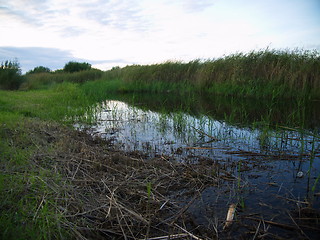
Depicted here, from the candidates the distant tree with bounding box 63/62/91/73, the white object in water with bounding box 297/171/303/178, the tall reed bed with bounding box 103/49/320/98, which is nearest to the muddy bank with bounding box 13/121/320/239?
the white object in water with bounding box 297/171/303/178

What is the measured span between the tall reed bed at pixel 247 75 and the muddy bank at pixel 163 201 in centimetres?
454

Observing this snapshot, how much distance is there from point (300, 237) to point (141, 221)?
1277 millimetres

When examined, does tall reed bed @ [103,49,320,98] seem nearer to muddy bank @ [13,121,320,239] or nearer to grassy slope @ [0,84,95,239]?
muddy bank @ [13,121,320,239]

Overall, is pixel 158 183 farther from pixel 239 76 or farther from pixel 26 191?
pixel 239 76

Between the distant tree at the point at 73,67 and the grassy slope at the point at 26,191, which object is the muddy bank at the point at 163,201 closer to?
the grassy slope at the point at 26,191

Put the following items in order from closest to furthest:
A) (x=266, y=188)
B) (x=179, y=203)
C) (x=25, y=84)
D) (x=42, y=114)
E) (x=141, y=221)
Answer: (x=141, y=221) → (x=179, y=203) → (x=266, y=188) → (x=42, y=114) → (x=25, y=84)

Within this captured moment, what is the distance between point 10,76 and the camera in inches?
567

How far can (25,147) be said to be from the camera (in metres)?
3.40

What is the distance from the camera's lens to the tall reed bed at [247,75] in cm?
934

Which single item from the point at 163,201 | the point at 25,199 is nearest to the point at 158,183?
the point at 163,201

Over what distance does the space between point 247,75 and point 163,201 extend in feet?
34.5

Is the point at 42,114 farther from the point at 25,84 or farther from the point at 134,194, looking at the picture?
the point at 25,84

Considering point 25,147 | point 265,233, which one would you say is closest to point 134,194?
point 265,233

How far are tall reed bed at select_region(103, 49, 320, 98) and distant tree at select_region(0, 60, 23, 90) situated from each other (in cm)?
749
